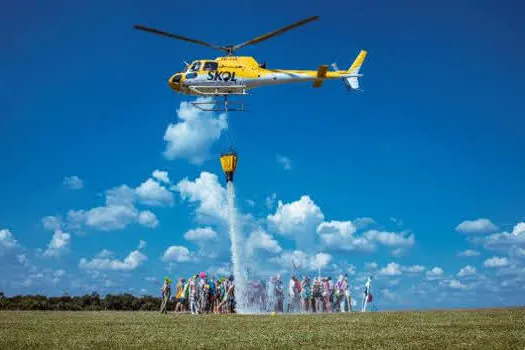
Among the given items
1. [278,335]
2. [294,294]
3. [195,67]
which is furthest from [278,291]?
[278,335]

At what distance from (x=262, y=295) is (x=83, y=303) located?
54.2 feet

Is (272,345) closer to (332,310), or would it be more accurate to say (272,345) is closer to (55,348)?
(55,348)

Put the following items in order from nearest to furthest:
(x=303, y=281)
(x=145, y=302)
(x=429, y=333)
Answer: (x=429, y=333)
(x=303, y=281)
(x=145, y=302)

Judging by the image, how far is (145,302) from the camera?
44.6 metres

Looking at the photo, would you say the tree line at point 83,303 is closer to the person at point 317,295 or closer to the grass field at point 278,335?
the person at point 317,295

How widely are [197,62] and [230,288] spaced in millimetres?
15315

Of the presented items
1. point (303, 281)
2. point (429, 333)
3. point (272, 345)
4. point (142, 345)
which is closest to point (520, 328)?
point (429, 333)

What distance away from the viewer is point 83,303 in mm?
43281

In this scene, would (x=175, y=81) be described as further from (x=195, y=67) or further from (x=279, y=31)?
(x=279, y=31)

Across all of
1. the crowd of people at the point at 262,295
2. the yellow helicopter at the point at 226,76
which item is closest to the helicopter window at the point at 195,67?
the yellow helicopter at the point at 226,76

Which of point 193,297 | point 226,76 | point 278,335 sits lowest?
point 278,335

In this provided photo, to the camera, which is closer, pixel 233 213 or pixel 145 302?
pixel 233 213

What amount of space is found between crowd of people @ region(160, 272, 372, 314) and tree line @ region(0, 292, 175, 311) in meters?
9.09

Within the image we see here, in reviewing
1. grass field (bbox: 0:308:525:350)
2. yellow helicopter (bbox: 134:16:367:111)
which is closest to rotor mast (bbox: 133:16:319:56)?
yellow helicopter (bbox: 134:16:367:111)
